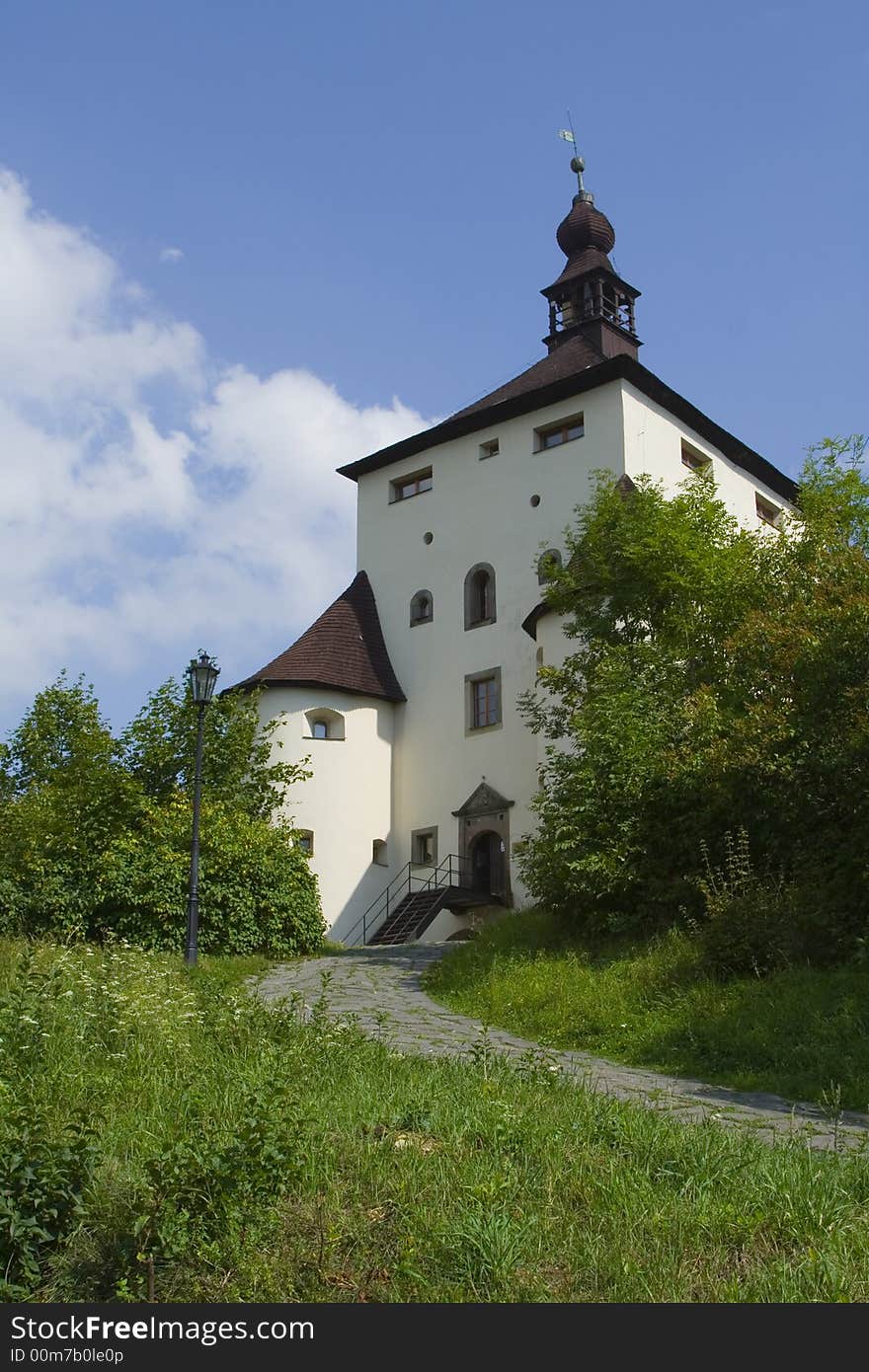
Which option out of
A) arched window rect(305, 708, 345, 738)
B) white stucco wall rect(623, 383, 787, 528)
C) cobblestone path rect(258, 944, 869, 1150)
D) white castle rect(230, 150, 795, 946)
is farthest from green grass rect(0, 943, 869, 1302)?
arched window rect(305, 708, 345, 738)

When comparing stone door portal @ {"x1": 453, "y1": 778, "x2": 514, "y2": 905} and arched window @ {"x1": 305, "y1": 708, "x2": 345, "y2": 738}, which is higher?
arched window @ {"x1": 305, "y1": 708, "x2": 345, "y2": 738}

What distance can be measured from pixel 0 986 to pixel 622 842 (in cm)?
796

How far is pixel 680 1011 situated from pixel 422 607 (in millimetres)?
21906

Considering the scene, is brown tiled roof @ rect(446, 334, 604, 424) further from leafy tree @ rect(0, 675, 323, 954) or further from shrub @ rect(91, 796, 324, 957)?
shrub @ rect(91, 796, 324, 957)

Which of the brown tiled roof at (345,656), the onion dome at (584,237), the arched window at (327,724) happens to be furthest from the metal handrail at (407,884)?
the onion dome at (584,237)

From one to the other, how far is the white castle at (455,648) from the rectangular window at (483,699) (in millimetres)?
38

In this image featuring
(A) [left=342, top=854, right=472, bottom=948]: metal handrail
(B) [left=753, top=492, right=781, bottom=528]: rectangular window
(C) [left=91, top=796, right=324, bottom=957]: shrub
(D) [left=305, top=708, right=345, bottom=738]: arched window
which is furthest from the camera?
(B) [left=753, top=492, right=781, bottom=528]: rectangular window

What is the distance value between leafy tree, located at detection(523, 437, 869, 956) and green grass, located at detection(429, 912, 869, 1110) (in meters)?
0.94

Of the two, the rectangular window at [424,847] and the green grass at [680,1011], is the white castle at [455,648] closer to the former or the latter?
the rectangular window at [424,847]

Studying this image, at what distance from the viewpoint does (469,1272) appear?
496 centimetres

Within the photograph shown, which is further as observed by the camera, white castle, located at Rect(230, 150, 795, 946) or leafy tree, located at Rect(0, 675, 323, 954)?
white castle, located at Rect(230, 150, 795, 946)

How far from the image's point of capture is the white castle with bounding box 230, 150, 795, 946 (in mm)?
29891
